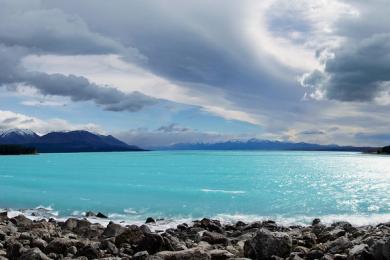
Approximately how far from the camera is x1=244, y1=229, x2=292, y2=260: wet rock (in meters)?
17.2

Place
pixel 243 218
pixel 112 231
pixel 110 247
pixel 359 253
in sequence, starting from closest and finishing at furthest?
pixel 359 253, pixel 110 247, pixel 112 231, pixel 243 218

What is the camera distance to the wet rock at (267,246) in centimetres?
1722

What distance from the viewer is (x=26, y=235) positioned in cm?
2116

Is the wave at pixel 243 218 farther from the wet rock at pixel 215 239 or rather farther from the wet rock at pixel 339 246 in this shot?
the wet rock at pixel 339 246

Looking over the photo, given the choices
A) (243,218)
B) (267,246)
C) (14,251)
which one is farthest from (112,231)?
(243,218)

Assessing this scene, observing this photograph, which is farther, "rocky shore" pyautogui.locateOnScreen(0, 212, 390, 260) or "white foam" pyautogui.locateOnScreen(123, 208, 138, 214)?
"white foam" pyautogui.locateOnScreen(123, 208, 138, 214)

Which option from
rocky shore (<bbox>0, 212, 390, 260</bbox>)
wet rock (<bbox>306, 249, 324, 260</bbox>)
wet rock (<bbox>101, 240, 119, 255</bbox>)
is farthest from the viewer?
wet rock (<bbox>101, 240, 119, 255</bbox>)

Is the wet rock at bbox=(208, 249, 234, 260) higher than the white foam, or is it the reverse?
the wet rock at bbox=(208, 249, 234, 260)

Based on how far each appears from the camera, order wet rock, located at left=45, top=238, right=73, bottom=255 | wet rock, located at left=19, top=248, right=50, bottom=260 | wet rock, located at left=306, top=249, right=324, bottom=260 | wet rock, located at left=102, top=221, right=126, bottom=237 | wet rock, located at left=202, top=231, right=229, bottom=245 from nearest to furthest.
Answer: wet rock, located at left=19, top=248, right=50, bottom=260, wet rock, located at left=306, top=249, right=324, bottom=260, wet rock, located at left=45, top=238, right=73, bottom=255, wet rock, located at left=202, top=231, right=229, bottom=245, wet rock, located at left=102, top=221, right=126, bottom=237

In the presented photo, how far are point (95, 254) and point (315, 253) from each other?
7.59 metres

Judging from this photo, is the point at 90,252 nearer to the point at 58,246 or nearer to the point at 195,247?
the point at 58,246

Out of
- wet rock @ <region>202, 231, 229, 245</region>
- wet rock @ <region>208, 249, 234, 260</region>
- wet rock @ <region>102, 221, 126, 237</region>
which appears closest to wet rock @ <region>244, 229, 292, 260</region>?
wet rock @ <region>208, 249, 234, 260</region>

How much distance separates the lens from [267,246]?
17281 millimetres

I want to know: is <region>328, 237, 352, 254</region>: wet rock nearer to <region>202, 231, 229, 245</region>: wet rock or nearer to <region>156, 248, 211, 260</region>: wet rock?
<region>156, 248, 211, 260</region>: wet rock
